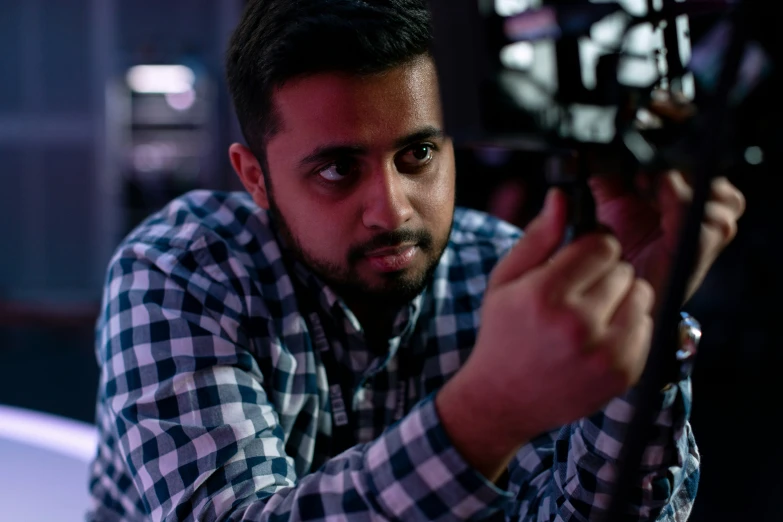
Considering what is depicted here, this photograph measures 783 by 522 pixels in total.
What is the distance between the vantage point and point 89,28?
199 inches

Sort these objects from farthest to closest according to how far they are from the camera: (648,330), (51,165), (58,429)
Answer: (51,165) < (58,429) < (648,330)

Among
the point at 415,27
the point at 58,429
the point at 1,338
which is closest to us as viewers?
the point at 415,27

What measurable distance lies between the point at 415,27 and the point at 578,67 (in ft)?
1.44

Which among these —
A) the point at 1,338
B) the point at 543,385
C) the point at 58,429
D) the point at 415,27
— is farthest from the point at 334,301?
the point at 1,338

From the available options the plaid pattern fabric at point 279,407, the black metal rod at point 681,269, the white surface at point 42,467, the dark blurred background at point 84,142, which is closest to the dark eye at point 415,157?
the plaid pattern fabric at point 279,407

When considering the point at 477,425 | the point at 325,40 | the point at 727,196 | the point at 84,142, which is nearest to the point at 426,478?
the point at 477,425

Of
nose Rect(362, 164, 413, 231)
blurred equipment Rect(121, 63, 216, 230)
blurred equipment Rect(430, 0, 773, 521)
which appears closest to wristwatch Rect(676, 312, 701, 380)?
blurred equipment Rect(430, 0, 773, 521)

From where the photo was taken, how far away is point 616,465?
0.62 m

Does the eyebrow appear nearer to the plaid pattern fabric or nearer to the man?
the man

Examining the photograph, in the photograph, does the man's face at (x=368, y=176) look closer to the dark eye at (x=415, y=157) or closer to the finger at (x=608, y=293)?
the dark eye at (x=415, y=157)

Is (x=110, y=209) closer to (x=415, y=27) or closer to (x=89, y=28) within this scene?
(x=89, y=28)

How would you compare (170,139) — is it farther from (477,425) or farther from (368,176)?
(477,425)

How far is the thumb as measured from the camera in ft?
1.47

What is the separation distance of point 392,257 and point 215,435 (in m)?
0.28
